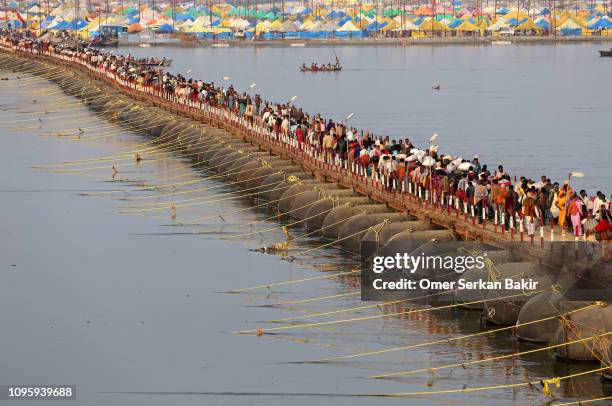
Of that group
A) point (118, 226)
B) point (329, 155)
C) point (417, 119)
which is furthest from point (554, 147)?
point (118, 226)

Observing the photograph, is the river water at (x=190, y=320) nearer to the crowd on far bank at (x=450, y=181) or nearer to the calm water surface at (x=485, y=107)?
the crowd on far bank at (x=450, y=181)

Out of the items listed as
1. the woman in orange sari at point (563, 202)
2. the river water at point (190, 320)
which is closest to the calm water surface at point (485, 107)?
the river water at point (190, 320)

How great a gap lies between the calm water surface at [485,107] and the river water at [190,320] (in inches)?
1073

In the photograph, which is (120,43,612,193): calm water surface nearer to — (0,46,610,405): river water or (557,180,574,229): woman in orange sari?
(0,46,610,405): river water

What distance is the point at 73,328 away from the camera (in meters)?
43.4

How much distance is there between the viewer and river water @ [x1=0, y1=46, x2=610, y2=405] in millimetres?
36500

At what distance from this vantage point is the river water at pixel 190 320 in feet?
120

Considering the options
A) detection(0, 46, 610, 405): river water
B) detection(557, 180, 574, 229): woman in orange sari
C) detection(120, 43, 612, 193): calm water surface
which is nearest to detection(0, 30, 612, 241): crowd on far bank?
detection(557, 180, 574, 229): woman in orange sari

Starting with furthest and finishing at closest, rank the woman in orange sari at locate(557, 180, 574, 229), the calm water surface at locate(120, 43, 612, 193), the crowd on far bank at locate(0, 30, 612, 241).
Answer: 1. the calm water surface at locate(120, 43, 612, 193)
2. the woman in orange sari at locate(557, 180, 574, 229)
3. the crowd on far bank at locate(0, 30, 612, 241)

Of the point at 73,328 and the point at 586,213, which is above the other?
the point at 586,213

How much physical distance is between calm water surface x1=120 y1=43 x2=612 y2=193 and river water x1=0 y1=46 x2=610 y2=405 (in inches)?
1073

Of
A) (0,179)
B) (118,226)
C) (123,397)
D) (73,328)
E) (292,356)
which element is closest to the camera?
(123,397)

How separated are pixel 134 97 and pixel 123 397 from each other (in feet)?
247

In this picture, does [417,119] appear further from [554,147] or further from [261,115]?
[261,115]
